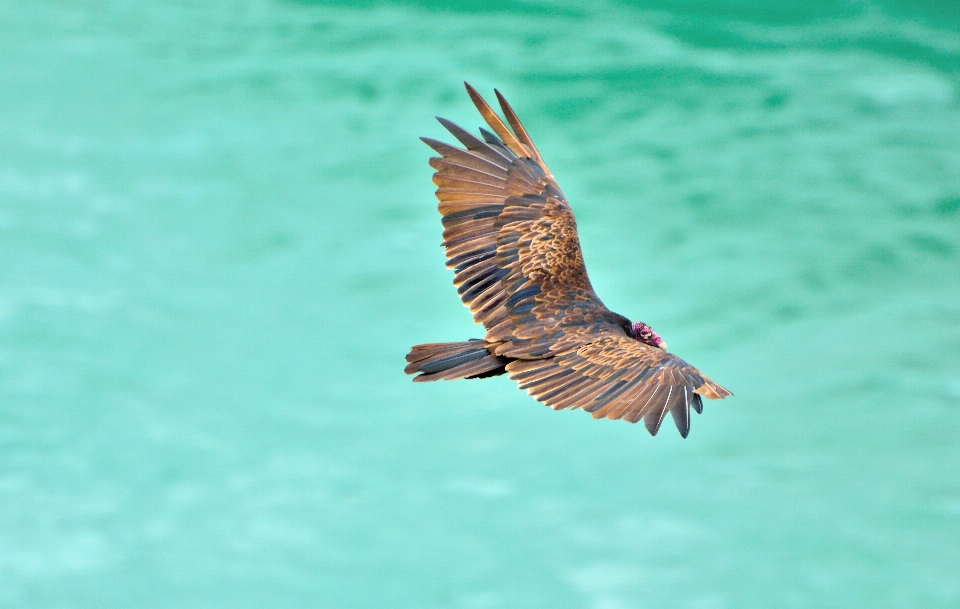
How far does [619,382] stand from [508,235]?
1.35 metres

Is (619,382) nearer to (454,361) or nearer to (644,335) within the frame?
(454,361)

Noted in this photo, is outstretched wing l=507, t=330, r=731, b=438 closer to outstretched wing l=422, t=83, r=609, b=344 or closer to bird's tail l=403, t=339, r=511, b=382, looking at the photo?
bird's tail l=403, t=339, r=511, b=382

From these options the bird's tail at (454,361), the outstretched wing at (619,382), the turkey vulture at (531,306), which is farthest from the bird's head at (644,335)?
the bird's tail at (454,361)

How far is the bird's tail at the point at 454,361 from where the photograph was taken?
6.43 metres

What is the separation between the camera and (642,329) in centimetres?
707

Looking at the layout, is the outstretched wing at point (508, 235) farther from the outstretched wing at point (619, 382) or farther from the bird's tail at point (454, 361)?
the outstretched wing at point (619, 382)

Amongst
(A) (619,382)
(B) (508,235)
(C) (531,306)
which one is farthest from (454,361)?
(B) (508,235)

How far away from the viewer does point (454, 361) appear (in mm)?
6496

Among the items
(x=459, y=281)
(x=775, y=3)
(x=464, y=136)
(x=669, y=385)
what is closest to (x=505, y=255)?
(x=459, y=281)

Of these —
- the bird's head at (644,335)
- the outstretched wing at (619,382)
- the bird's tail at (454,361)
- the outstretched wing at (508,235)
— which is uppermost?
the outstretched wing at (508,235)

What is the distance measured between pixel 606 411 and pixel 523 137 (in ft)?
6.89

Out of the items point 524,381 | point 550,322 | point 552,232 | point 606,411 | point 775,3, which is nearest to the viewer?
point 606,411

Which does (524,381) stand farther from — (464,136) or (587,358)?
(464,136)

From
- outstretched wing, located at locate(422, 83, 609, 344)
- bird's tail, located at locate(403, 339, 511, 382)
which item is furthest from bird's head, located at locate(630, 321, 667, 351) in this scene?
bird's tail, located at locate(403, 339, 511, 382)
